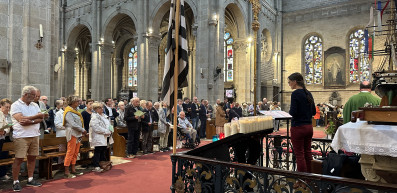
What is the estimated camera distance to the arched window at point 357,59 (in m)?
21.7

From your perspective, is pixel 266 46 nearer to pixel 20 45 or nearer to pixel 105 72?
pixel 105 72

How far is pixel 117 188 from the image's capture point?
5.04m

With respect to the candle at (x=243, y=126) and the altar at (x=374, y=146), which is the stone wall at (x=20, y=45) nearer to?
the candle at (x=243, y=126)

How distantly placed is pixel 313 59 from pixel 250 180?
938 inches

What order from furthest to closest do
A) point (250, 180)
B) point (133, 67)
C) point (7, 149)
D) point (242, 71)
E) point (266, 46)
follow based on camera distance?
point (133, 67)
point (266, 46)
point (242, 71)
point (7, 149)
point (250, 180)

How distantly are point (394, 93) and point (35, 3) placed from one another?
966cm

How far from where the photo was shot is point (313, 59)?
24094mm

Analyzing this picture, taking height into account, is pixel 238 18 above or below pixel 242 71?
above

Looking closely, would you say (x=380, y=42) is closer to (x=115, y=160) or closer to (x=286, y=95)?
(x=286, y=95)

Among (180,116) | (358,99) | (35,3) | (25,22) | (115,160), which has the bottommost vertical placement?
(115,160)

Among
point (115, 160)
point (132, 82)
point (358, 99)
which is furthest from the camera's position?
point (132, 82)

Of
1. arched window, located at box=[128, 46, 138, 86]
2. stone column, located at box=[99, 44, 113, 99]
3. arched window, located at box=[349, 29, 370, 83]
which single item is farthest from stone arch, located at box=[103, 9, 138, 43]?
arched window, located at box=[349, 29, 370, 83]

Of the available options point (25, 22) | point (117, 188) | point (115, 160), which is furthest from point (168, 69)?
point (25, 22)

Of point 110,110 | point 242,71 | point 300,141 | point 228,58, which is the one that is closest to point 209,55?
point 242,71
